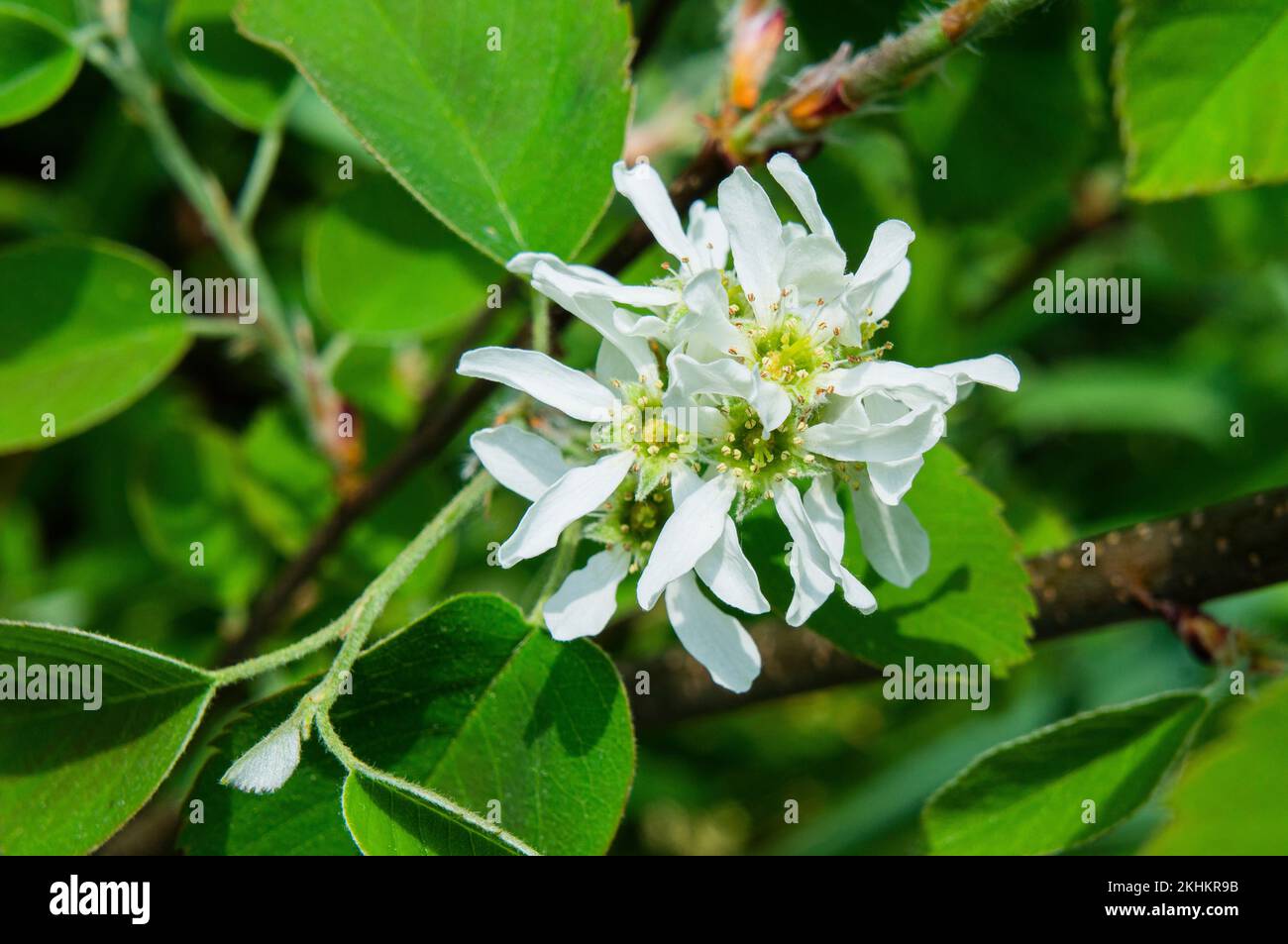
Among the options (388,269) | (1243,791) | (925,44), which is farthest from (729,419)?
(388,269)

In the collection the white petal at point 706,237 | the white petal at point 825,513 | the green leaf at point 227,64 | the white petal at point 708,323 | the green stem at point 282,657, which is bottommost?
the green stem at point 282,657

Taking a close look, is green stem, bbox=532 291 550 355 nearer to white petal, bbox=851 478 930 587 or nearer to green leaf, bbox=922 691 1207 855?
white petal, bbox=851 478 930 587

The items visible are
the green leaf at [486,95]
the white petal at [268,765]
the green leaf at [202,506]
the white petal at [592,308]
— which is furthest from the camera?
the green leaf at [202,506]

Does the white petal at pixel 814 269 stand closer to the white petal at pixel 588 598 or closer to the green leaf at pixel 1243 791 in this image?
the white petal at pixel 588 598

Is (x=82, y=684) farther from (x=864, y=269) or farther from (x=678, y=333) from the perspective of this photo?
(x=864, y=269)

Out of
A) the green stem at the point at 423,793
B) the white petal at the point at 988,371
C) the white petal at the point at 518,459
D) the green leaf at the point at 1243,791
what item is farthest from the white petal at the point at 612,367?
the green leaf at the point at 1243,791

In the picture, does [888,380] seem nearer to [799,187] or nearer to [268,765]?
[799,187]

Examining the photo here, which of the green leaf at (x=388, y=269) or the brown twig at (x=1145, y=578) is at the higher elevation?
the green leaf at (x=388, y=269)
